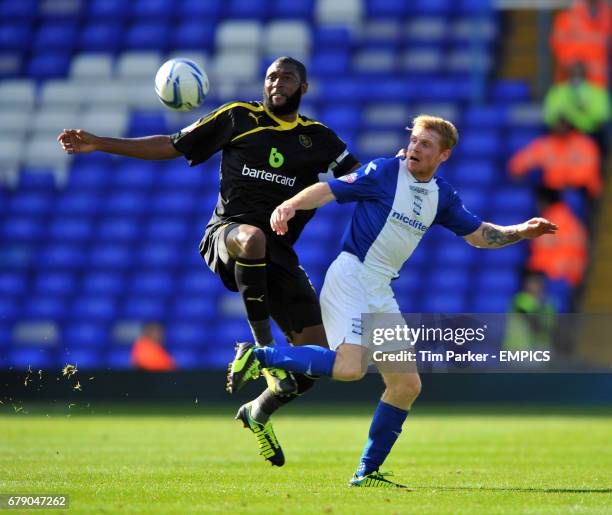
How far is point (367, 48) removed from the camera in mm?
19719

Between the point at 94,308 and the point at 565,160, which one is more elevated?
the point at 565,160

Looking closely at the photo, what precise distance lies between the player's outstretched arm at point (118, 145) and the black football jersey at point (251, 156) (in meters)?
0.09

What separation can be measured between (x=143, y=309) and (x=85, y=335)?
36.1 inches

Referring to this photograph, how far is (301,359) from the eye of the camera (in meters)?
6.69

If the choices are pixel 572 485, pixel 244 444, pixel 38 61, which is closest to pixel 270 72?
pixel 572 485

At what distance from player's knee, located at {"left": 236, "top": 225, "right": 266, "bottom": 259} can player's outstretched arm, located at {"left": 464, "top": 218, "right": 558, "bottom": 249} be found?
126cm

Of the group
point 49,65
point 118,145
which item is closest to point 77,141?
point 118,145

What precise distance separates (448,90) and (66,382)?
7.42 m

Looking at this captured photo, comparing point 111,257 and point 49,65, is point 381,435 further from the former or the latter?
point 49,65

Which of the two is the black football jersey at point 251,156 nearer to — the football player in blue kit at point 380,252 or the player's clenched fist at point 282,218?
the football player in blue kit at point 380,252

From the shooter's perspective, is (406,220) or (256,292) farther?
(256,292)

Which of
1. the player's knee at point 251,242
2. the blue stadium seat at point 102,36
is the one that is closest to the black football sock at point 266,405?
the player's knee at point 251,242

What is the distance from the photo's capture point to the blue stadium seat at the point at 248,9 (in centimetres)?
2061

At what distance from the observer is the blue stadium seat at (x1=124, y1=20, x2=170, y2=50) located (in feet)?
67.6
